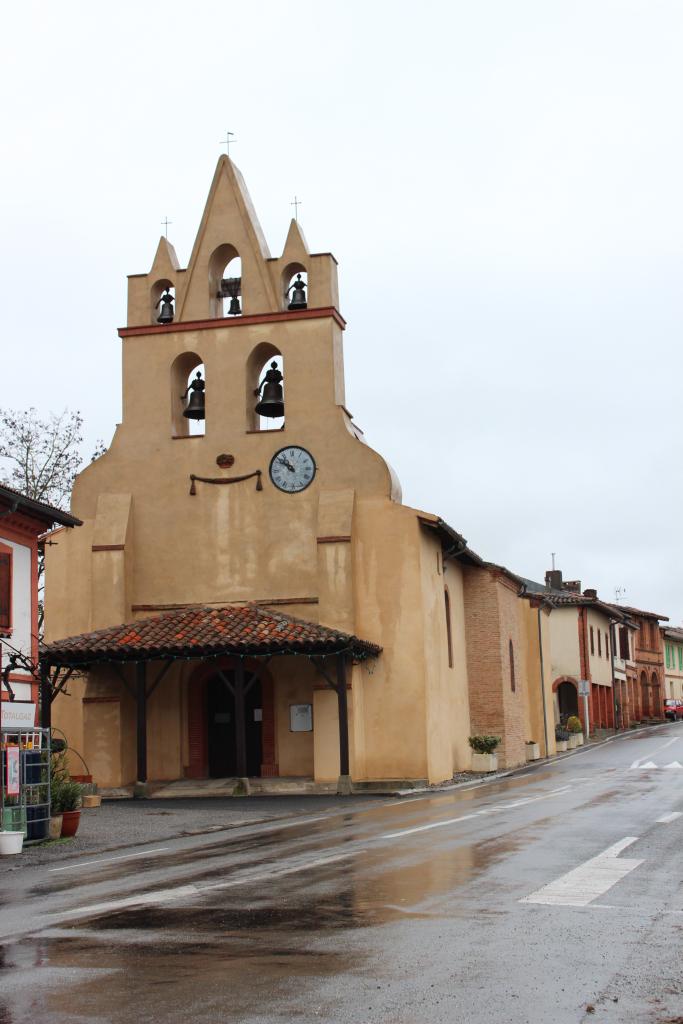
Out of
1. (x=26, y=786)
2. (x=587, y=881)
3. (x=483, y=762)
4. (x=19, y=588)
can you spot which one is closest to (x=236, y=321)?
(x=19, y=588)

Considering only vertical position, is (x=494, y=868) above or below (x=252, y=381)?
below

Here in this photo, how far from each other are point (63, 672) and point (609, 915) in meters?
24.7

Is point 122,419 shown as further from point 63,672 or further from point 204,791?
point 204,791

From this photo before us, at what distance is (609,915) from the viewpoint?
8859mm

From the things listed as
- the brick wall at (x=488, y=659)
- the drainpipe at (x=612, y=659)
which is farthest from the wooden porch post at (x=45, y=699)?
the drainpipe at (x=612, y=659)

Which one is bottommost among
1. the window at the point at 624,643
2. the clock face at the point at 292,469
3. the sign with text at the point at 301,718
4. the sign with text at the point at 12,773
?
the sign with text at the point at 12,773

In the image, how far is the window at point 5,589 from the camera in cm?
2140

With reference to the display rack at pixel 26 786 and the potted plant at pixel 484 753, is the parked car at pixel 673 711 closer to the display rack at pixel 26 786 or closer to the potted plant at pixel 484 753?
the potted plant at pixel 484 753

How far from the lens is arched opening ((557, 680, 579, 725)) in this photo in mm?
66875

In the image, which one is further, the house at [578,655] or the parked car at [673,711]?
the parked car at [673,711]

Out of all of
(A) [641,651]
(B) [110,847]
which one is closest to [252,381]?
(B) [110,847]

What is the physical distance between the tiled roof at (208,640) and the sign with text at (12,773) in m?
10.0

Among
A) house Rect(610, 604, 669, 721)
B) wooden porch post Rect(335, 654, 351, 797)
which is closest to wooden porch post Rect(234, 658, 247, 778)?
wooden porch post Rect(335, 654, 351, 797)

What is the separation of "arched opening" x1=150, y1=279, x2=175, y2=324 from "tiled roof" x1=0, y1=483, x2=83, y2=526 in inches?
400
